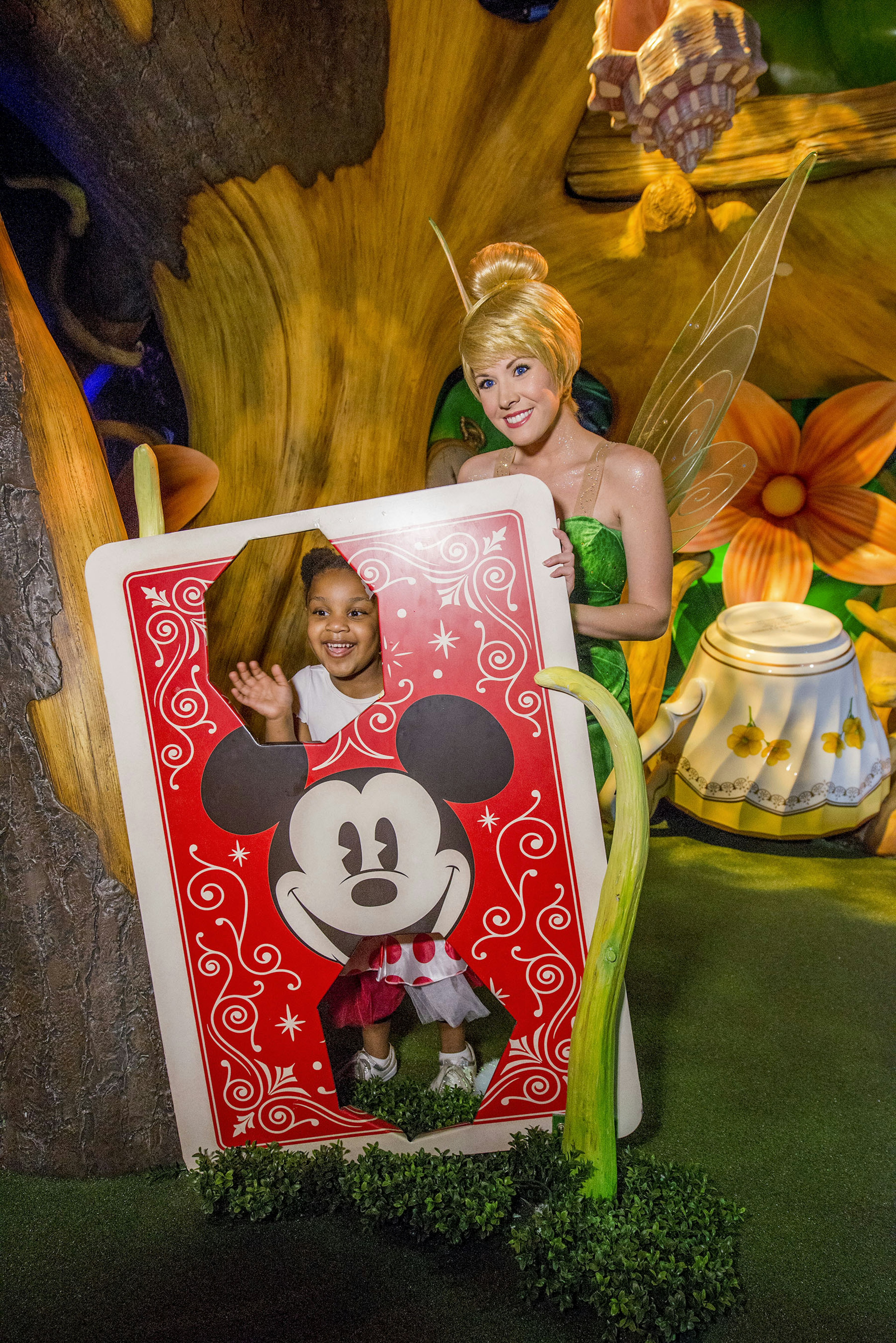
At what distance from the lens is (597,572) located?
158cm

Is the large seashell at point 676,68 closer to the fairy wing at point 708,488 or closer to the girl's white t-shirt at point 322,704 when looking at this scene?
the fairy wing at point 708,488

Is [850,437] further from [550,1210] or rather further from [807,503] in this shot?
[550,1210]

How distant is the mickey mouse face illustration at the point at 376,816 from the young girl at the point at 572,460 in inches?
10.1

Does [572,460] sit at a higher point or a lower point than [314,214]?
lower

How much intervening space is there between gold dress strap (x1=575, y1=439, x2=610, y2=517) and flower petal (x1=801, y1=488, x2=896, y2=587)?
1.50 metres

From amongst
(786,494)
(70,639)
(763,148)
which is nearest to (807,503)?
(786,494)

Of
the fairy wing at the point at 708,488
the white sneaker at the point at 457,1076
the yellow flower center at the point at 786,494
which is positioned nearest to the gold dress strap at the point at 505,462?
the fairy wing at the point at 708,488

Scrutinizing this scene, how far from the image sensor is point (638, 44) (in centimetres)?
195

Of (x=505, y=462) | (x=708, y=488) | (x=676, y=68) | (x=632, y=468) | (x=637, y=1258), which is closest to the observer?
(x=637, y=1258)

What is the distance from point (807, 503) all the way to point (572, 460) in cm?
152

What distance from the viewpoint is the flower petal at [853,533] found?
2.74 meters

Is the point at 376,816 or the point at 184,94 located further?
the point at 184,94

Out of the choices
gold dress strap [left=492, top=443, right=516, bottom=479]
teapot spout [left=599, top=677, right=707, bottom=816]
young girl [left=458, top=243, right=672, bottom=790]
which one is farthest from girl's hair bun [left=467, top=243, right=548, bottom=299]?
teapot spout [left=599, top=677, right=707, bottom=816]

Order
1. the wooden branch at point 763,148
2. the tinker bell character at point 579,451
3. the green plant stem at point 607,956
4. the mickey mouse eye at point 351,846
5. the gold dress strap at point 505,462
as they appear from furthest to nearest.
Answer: the wooden branch at point 763,148 < the gold dress strap at point 505,462 < the tinker bell character at point 579,451 < the mickey mouse eye at point 351,846 < the green plant stem at point 607,956
